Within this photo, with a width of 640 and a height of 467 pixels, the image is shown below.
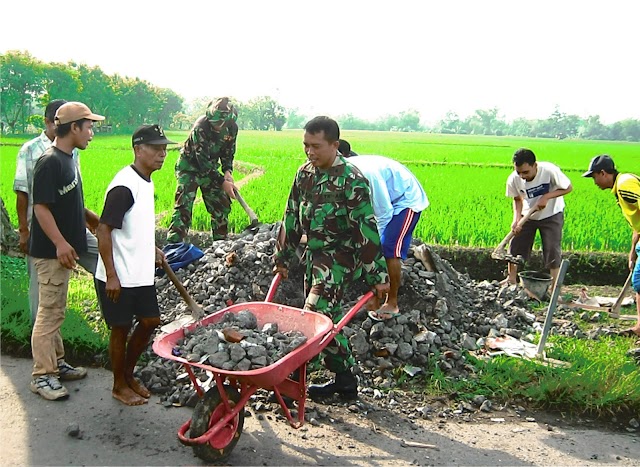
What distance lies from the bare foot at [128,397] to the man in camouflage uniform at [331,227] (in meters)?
1.25

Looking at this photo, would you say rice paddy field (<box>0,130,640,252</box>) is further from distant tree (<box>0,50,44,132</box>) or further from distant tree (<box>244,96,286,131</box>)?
distant tree (<box>244,96,286,131</box>)

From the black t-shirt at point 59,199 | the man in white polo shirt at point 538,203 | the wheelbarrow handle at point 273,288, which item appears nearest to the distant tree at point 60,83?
the man in white polo shirt at point 538,203

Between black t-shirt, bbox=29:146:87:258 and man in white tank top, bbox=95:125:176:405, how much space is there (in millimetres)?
411

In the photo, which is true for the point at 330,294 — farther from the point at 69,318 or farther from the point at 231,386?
the point at 69,318

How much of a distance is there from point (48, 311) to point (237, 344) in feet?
5.43

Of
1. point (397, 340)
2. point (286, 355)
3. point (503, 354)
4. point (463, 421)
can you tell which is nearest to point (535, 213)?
point (503, 354)

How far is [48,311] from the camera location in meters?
4.08

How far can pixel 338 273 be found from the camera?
394 cm

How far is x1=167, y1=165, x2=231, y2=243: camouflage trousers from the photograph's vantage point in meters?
6.70

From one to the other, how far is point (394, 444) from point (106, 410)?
184 cm

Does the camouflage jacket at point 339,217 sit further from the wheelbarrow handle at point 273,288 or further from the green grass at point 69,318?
the green grass at point 69,318

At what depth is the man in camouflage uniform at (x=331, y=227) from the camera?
3799 mm

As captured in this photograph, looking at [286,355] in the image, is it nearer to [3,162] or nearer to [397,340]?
[397,340]

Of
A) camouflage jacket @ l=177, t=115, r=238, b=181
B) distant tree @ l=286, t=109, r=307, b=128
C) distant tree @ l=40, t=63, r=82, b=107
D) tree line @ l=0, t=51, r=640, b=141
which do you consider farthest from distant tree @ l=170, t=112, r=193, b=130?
camouflage jacket @ l=177, t=115, r=238, b=181
